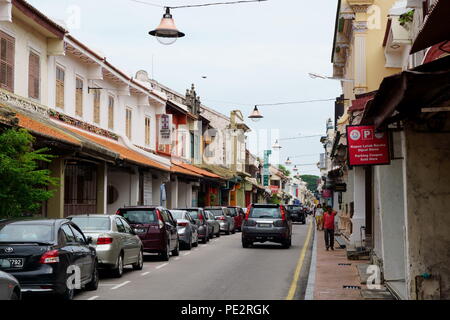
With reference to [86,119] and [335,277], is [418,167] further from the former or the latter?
[86,119]

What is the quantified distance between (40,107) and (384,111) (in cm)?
1648

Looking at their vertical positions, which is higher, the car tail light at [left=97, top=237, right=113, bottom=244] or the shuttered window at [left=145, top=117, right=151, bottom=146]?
the shuttered window at [left=145, top=117, right=151, bottom=146]

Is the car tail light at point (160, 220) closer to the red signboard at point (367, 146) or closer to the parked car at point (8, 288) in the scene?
the red signboard at point (367, 146)

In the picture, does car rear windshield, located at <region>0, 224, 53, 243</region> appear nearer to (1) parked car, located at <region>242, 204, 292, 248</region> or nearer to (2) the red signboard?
Result: (2) the red signboard

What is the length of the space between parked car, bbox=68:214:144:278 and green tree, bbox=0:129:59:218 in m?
1.19

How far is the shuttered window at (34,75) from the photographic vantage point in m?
23.5

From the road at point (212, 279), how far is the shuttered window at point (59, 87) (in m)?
7.20

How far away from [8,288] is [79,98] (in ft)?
67.7

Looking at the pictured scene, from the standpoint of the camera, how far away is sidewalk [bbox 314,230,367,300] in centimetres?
1372

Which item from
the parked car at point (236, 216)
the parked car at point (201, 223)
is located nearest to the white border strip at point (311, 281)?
the parked car at point (201, 223)

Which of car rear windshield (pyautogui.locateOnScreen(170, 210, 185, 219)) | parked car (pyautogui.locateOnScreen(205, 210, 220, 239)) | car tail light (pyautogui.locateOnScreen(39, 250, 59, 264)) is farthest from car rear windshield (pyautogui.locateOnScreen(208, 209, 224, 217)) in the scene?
car tail light (pyautogui.locateOnScreen(39, 250, 59, 264))

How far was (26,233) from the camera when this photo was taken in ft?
40.1

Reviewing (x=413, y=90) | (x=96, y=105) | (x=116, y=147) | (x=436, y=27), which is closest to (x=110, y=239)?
(x=413, y=90)

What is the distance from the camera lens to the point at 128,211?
70.0 feet
